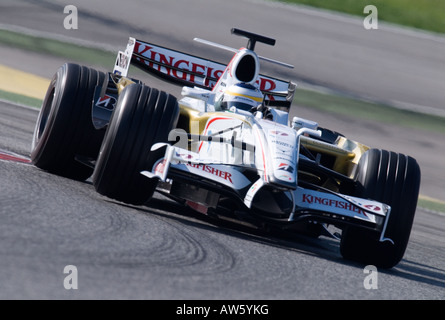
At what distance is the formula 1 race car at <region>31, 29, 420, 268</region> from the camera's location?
6750mm

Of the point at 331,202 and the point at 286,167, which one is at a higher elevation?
the point at 286,167

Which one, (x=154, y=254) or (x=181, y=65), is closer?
(x=154, y=254)

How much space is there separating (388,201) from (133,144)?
2.22 meters

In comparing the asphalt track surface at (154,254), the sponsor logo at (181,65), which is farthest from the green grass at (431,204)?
the sponsor logo at (181,65)

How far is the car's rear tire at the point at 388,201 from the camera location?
7.00 m

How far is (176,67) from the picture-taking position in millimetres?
9680

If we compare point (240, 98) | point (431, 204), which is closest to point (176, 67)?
point (240, 98)
